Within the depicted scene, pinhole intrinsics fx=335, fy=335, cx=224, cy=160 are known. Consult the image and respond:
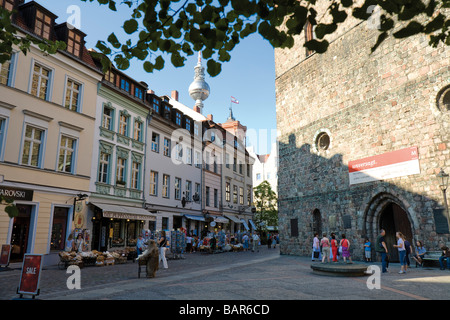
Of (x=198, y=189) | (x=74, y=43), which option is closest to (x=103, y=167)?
(x=74, y=43)

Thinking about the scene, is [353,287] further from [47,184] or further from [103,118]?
[103,118]

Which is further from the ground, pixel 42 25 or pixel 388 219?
pixel 42 25

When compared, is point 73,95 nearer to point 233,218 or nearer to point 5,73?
point 5,73

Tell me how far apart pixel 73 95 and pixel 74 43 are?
3122mm

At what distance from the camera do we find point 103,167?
21594 mm

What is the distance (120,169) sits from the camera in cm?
2311

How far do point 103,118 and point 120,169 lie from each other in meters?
3.65

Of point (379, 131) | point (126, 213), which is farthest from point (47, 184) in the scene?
point (379, 131)

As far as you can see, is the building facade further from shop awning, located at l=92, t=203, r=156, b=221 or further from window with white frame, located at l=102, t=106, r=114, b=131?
window with white frame, located at l=102, t=106, r=114, b=131

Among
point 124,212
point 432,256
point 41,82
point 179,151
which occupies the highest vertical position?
point 41,82

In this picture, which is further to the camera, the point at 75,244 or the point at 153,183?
the point at 153,183

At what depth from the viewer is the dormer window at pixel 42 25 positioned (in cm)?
1766

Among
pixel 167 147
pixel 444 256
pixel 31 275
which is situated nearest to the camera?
pixel 31 275
